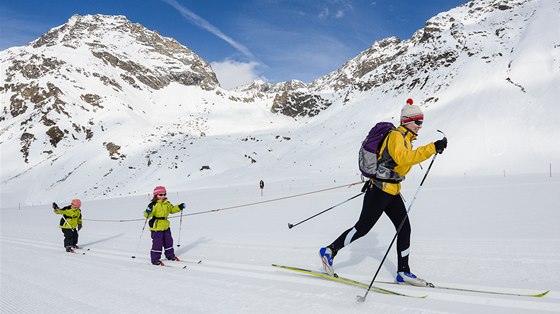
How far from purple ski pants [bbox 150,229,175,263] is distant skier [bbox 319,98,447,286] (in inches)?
151

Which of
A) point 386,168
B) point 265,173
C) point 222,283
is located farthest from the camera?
point 265,173

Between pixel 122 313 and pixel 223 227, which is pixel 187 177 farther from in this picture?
pixel 122 313

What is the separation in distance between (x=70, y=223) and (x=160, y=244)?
176 inches

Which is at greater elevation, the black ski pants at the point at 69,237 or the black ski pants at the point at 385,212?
the black ski pants at the point at 385,212

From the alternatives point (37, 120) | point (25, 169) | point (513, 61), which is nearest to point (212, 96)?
point (37, 120)

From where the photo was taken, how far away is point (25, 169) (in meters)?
49.2

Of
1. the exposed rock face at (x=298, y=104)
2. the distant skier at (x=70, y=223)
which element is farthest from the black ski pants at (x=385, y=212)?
the exposed rock face at (x=298, y=104)

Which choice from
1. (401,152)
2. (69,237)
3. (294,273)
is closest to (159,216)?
(294,273)

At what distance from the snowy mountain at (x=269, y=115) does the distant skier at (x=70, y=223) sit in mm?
25879

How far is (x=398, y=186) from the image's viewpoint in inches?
159

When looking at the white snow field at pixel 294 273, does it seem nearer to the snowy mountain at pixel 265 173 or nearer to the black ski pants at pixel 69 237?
the snowy mountain at pixel 265 173

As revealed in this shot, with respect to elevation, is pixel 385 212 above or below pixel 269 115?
below

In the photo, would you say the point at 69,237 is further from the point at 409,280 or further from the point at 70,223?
the point at 409,280

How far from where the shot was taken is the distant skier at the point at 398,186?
370 centimetres
